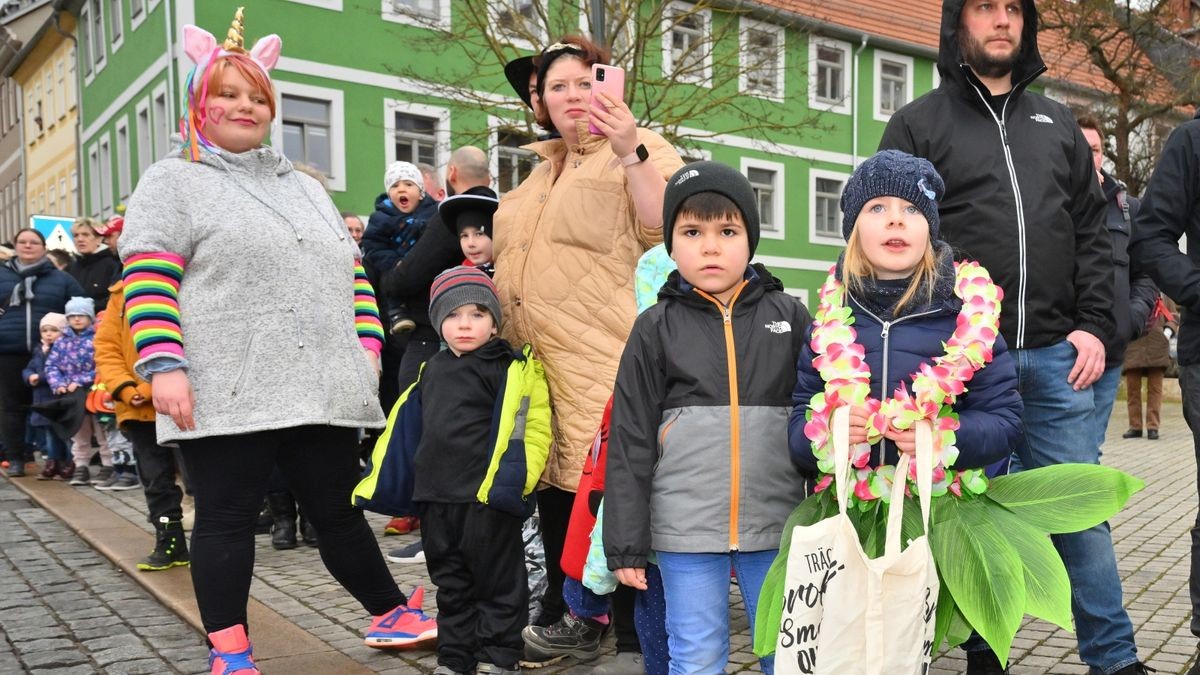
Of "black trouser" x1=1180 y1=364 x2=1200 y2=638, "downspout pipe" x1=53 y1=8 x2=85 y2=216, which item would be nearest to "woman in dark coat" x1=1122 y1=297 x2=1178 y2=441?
"black trouser" x1=1180 y1=364 x2=1200 y2=638

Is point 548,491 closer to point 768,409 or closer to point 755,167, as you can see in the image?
point 768,409

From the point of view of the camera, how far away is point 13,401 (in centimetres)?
1015

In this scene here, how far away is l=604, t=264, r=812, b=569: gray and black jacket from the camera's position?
2.78 m

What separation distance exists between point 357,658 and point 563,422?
1.21 meters

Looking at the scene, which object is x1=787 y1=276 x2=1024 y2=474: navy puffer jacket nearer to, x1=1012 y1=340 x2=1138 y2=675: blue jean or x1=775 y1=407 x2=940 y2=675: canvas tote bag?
x1=775 y1=407 x2=940 y2=675: canvas tote bag

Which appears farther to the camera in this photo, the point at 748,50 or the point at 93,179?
the point at 93,179

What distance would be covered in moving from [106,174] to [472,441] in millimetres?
26806

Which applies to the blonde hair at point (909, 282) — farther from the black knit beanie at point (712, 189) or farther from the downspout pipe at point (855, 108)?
the downspout pipe at point (855, 108)

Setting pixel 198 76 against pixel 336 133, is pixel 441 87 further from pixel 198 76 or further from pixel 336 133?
pixel 198 76

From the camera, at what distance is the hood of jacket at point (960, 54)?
3383 millimetres

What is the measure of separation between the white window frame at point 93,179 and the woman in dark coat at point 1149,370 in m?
24.9

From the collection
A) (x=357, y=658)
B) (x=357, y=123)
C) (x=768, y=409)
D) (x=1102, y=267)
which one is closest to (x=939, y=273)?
(x=768, y=409)

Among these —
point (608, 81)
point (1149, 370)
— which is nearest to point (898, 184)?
point (608, 81)

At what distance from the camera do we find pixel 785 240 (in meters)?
29.6
